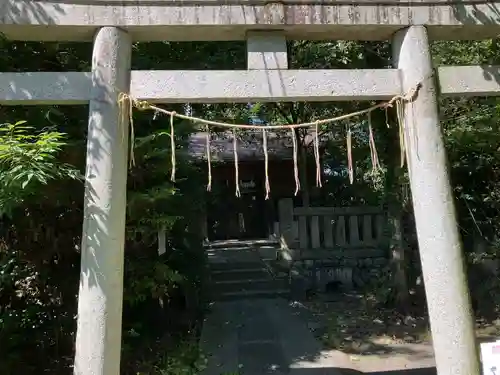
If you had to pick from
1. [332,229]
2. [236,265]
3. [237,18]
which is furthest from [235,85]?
[236,265]

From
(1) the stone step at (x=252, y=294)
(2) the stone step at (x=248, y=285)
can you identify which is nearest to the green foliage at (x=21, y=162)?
(1) the stone step at (x=252, y=294)

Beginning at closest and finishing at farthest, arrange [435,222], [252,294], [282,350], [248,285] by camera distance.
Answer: [435,222]
[282,350]
[252,294]
[248,285]

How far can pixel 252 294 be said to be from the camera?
9.75 m

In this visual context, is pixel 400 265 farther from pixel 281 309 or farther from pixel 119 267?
pixel 119 267

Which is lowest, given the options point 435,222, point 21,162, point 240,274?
point 435,222

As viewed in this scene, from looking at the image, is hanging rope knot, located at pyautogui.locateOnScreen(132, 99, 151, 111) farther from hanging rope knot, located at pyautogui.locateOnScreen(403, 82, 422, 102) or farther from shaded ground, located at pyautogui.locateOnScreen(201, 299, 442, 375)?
shaded ground, located at pyautogui.locateOnScreen(201, 299, 442, 375)

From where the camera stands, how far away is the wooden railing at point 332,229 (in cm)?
1012

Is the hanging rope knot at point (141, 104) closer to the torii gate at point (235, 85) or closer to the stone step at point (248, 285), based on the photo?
the torii gate at point (235, 85)

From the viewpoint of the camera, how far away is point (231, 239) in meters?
16.7

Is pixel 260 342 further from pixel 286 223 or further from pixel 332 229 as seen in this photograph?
pixel 332 229

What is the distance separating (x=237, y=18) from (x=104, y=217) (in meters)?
1.76

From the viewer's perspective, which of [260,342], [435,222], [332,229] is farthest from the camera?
[332,229]

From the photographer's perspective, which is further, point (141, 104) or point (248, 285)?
point (248, 285)

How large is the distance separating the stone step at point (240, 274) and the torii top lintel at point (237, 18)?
279 inches
